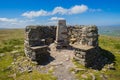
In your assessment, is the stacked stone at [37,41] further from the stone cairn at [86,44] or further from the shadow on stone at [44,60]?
the stone cairn at [86,44]

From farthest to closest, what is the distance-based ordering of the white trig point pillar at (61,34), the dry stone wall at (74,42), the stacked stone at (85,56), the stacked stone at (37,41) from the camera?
the white trig point pillar at (61,34) < the stacked stone at (37,41) < the dry stone wall at (74,42) < the stacked stone at (85,56)

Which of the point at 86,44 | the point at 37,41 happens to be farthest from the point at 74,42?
the point at 37,41

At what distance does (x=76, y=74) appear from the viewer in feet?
65.3

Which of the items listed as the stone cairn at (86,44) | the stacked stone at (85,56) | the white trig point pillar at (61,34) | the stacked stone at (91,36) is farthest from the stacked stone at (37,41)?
the stacked stone at (91,36)

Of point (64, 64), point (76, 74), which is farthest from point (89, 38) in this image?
point (76, 74)

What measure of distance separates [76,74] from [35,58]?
6.72m

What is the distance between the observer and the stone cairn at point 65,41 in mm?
22484

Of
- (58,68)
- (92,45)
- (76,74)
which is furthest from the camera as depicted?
(92,45)

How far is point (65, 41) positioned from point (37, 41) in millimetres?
4454

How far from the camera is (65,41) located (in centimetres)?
2742

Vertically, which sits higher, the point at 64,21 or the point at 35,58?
the point at 64,21

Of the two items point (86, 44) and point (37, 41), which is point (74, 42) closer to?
point (86, 44)

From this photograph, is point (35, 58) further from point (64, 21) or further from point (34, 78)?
point (64, 21)

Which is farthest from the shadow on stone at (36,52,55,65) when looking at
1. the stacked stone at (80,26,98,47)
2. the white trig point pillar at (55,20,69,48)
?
the stacked stone at (80,26,98,47)
